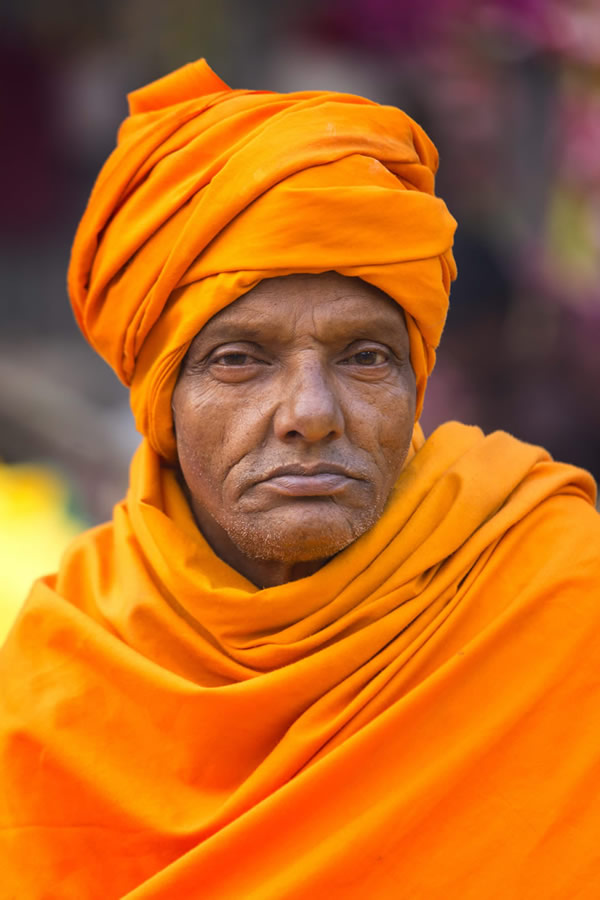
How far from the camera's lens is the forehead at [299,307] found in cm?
251

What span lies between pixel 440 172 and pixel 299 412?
840cm

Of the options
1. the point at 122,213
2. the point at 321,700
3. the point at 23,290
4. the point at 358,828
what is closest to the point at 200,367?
the point at 122,213

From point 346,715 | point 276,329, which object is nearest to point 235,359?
point 276,329

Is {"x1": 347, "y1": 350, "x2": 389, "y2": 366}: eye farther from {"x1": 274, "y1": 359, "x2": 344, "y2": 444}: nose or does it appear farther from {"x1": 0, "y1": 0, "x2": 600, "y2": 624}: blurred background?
{"x1": 0, "y1": 0, "x2": 600, "y2": 624}: blurred background

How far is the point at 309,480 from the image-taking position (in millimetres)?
2490

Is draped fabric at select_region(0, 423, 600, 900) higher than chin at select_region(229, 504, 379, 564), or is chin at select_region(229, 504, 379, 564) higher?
chin at select_region(229, 504, 379, 564)

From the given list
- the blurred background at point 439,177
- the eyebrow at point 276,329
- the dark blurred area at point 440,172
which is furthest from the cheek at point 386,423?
the dark blurred area at point 440,172

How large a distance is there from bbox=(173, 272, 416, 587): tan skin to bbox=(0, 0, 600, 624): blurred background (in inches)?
134

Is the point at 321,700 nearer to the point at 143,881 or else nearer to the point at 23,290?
the point at 143,881

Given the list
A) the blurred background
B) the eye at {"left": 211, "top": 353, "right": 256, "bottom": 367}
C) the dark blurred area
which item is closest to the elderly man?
the eye at {"left": 211, "top": 353, "right": 256, "bottom": 367}

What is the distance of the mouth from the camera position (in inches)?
98.0

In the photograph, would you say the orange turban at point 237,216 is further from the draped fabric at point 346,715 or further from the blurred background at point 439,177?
the blurred background at point 439,177

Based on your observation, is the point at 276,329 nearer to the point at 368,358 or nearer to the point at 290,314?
the point at 290,314

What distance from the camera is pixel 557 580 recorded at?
8.43ft
